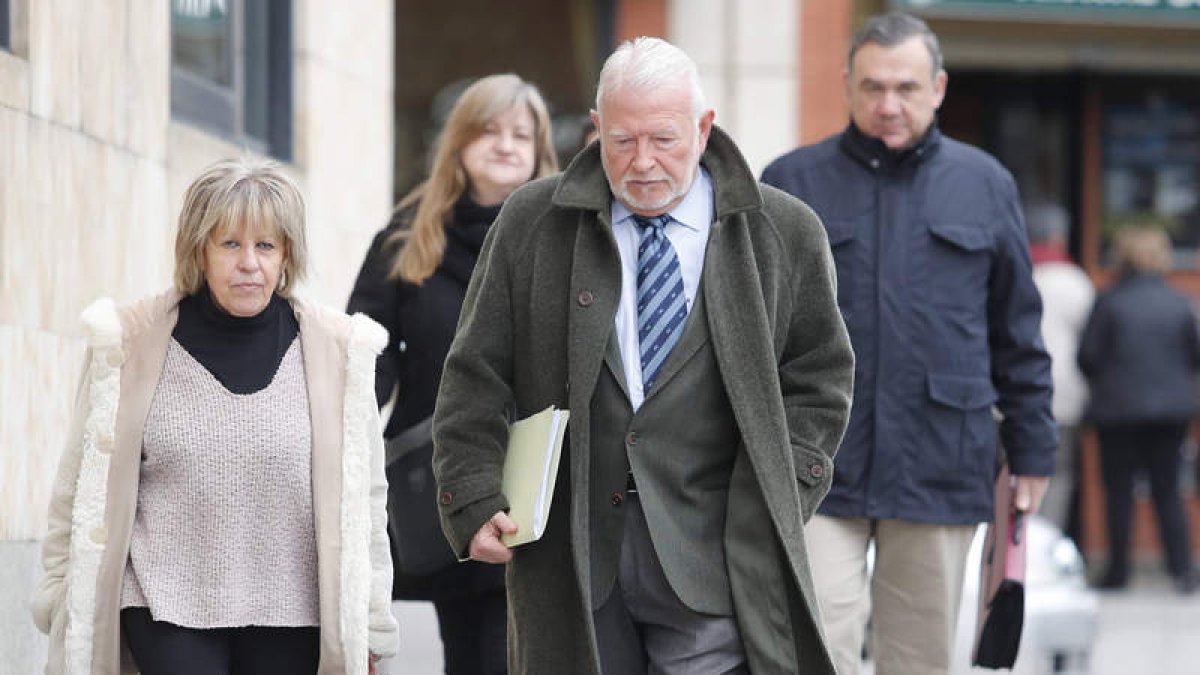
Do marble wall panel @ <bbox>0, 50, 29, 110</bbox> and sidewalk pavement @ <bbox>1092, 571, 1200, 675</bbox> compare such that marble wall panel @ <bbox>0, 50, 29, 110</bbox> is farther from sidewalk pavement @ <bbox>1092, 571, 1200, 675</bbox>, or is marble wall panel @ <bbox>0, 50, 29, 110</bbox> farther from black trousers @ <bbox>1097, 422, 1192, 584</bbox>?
black trousers @ <bbox>1097, 422, 1192, 584</bbox>

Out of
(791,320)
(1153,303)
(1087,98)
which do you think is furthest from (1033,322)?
(1087,98)

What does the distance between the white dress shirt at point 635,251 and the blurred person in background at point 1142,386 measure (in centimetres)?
960

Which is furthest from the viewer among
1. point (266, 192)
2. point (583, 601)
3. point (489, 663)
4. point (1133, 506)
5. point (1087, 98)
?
point (1087, 98)

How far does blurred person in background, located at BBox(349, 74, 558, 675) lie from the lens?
605 centimetres

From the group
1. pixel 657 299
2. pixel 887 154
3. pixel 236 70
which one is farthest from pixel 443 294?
pixel 236 70

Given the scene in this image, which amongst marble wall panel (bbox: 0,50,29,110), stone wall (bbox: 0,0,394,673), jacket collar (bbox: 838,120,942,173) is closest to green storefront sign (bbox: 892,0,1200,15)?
stone wall (bbox: 0,0,394,673)

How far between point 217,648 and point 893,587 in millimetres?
2320

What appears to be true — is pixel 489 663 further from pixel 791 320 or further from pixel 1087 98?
pixel 1087 98

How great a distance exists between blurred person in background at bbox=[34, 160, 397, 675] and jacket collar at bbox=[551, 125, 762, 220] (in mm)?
635

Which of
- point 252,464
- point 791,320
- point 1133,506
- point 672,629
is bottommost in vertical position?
point 1133,506

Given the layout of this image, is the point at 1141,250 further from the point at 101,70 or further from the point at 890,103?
the point at 101,70

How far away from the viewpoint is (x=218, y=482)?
15.4 feet

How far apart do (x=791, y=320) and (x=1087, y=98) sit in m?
11.5

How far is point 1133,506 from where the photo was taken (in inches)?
547
